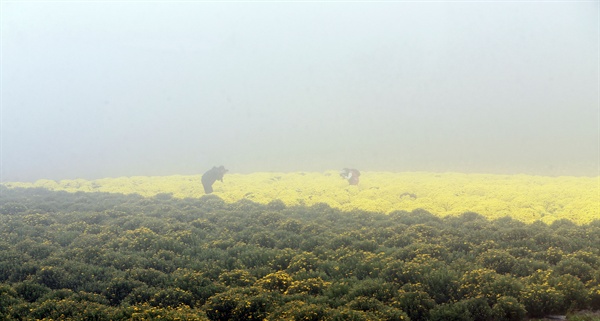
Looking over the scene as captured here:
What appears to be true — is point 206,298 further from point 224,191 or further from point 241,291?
point 224,191

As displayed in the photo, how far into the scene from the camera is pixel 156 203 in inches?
1075

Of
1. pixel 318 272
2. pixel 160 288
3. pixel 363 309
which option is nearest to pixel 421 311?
pixel 363 309

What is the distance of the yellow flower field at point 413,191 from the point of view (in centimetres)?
2400

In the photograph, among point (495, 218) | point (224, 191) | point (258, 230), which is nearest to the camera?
point (258, 230)

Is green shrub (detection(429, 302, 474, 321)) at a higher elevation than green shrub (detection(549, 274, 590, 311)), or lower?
lower

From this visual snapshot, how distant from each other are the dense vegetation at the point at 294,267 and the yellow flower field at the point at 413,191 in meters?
3.08

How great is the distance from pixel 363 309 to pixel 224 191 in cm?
2221

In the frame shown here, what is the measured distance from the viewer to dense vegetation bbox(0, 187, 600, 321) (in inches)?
467

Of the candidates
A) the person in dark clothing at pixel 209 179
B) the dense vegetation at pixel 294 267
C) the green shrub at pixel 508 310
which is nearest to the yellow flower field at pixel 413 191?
the person in dark clothing at pixel 209 179

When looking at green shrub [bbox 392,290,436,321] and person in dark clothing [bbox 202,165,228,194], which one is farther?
person in dark clothing [bbox 202,165,228,194]

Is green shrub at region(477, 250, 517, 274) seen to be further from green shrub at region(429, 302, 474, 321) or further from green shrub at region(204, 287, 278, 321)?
green shrub at region(204, 287, 278, 321)

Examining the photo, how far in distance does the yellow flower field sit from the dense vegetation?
3.08 meters

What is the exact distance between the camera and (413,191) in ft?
101

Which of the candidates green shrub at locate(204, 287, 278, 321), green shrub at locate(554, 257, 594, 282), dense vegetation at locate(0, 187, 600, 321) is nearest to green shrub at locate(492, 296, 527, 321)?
dense vegetation at locate(0, 187, 600, 321)
